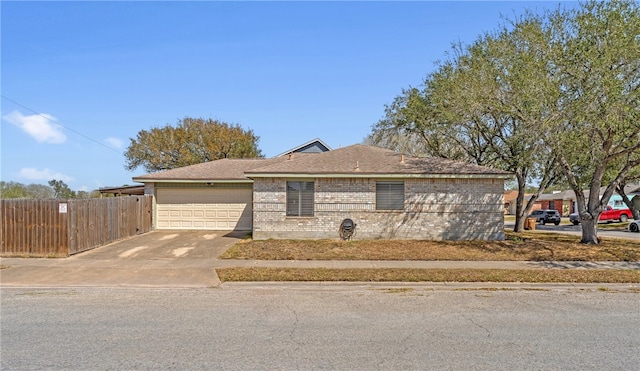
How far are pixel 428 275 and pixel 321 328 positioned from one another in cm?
463

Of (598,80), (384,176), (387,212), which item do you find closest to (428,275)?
(387,212)

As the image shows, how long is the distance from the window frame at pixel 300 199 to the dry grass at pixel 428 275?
5.94m

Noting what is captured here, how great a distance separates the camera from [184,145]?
144 feet

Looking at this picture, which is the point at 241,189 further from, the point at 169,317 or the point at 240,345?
the point at 240,345

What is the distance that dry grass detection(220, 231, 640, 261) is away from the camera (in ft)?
41.8

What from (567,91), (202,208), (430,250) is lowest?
(430,250)

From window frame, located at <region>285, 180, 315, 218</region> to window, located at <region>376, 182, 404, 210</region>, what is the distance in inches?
104

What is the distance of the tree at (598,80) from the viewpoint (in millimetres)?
13133

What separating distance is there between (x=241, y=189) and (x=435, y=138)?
40.2 feet

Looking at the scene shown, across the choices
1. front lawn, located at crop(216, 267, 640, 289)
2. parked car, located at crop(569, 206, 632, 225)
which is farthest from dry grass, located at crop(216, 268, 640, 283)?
parked car, located at crop(569, 206, 632, 225)

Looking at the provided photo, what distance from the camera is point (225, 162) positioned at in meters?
23.8

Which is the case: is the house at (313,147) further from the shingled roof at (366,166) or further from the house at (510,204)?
the house at (510,204)

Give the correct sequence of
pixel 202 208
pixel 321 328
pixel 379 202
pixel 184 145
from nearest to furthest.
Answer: pixel 321 328, pixel 379 202, pixel 202 208, pixel 184 145

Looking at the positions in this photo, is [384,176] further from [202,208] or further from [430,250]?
[202,208]
